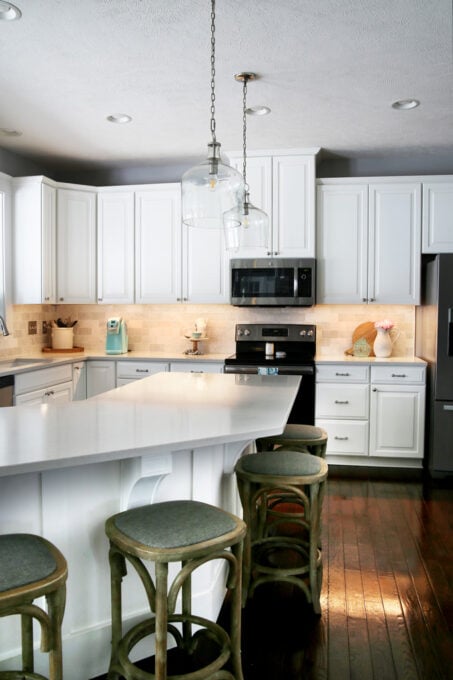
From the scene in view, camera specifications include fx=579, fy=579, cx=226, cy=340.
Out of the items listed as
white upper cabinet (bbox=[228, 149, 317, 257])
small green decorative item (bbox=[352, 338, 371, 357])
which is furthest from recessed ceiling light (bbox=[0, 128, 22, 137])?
small green decorative item (bbox=[352, 338, 371, 357])

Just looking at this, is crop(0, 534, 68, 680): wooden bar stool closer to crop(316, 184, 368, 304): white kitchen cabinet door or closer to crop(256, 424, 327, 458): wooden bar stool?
crop(256, 424, 327, 458): wooden bar stool

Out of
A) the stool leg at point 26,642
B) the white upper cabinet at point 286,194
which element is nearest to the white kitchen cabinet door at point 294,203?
the white upper cabinet at point 286,194

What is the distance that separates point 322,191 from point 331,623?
353cm

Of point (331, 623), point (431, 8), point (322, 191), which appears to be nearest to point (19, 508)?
point (331, 623)

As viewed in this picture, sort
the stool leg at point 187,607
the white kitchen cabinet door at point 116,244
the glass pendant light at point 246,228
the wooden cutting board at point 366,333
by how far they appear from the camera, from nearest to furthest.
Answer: the stool leg at point 187,607 → the glass pendant light at point 246,228 → the wooden cutting board at point 366,333 → the white kitchen cabinet door at point 116,244

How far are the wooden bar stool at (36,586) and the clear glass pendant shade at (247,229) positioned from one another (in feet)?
5.27

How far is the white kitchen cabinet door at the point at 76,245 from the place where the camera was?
517 cm

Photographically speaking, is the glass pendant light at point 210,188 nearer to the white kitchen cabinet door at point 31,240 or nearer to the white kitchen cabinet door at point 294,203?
the white kitchen cabinet door at point 294,203

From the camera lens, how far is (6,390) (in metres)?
4.01

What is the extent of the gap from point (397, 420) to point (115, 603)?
3.28 m

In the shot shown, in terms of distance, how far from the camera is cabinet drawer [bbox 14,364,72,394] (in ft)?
13.7

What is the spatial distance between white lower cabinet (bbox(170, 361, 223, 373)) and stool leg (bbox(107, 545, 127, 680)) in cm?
303

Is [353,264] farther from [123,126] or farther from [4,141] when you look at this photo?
[4,141]

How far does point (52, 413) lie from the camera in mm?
2305
